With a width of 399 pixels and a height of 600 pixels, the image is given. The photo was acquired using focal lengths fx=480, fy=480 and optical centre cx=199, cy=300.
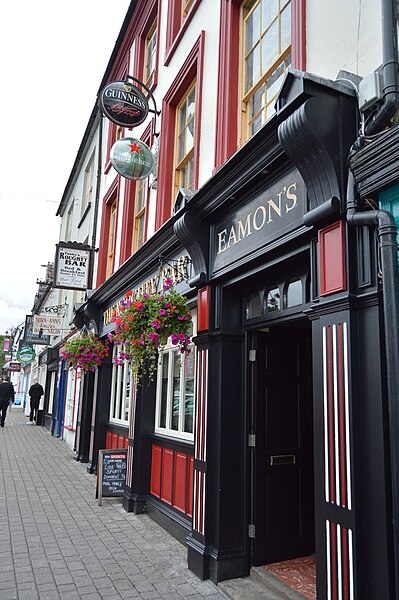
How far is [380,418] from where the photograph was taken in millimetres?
3096

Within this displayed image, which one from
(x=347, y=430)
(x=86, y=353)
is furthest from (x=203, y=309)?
(x=86, y=353)

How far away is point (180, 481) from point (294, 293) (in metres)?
3.44

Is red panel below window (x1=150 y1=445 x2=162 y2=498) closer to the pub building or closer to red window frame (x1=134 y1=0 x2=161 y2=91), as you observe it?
the pub building

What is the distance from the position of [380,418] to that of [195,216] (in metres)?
3.53

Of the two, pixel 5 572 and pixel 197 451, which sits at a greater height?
pixel 197 451

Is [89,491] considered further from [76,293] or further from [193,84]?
[76,293]

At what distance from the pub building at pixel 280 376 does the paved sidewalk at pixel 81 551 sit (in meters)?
0.31

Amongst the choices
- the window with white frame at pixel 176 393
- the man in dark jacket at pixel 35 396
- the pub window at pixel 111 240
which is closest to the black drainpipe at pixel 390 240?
the window with white frame at pixel 176 393

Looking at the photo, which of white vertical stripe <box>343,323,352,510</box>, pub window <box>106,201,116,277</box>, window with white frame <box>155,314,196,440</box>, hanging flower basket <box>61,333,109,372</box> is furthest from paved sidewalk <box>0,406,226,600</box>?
pub window <box>106,201,116,277</box>

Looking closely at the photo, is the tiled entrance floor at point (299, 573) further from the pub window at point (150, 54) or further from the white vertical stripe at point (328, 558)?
the pub window at point (150, 54)

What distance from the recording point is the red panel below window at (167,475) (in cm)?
699

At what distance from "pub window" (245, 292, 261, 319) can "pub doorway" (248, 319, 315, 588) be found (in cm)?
19

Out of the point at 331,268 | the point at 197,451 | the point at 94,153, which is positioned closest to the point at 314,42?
the point at 331,268

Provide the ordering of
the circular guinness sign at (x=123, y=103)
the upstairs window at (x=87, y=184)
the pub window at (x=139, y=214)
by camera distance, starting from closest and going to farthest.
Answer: the circular guinness sign at (x=123, y=103) → the pub window at (x=139, y=214) → the upstairs window at (x=87, y=184)
